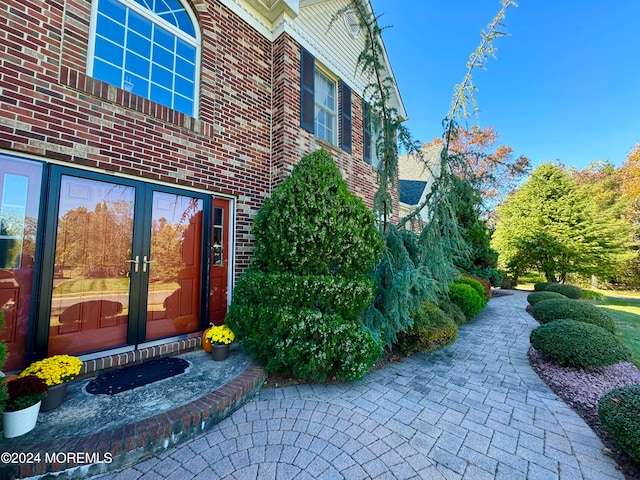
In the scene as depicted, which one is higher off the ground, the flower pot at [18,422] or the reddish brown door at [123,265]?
the reddish brown door at [123,265]

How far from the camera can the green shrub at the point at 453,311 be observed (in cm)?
591

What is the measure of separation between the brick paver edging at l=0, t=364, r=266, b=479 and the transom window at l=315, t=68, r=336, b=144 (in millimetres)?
5218

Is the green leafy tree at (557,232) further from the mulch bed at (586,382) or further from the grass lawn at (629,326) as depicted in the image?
the mulch bed at (586,382)

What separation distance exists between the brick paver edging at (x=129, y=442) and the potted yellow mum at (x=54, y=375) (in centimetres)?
51

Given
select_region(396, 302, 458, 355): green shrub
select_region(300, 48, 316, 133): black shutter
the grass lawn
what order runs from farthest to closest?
select_region(300, 48, 316, 133): black shutter, the grass lawn, select_region(396, 302, 458, 355): green shrub

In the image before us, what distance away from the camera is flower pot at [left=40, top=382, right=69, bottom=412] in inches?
86.5

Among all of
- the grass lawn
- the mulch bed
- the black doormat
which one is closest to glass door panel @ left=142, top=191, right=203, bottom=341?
the black doormat

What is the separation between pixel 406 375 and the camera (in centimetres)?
353

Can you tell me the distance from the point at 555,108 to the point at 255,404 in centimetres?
1880

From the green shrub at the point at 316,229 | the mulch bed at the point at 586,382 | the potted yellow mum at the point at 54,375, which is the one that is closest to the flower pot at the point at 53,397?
the potted yellow mum at the point at 54,375

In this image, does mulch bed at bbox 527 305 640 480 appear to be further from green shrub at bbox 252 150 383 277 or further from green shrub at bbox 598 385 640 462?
green shrub at bbox 252 150 383 277

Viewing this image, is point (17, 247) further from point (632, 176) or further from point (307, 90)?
point (632, 176)

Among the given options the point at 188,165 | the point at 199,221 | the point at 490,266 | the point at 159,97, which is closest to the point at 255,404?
the point at 199,221

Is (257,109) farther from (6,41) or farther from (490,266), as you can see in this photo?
(490,266)
